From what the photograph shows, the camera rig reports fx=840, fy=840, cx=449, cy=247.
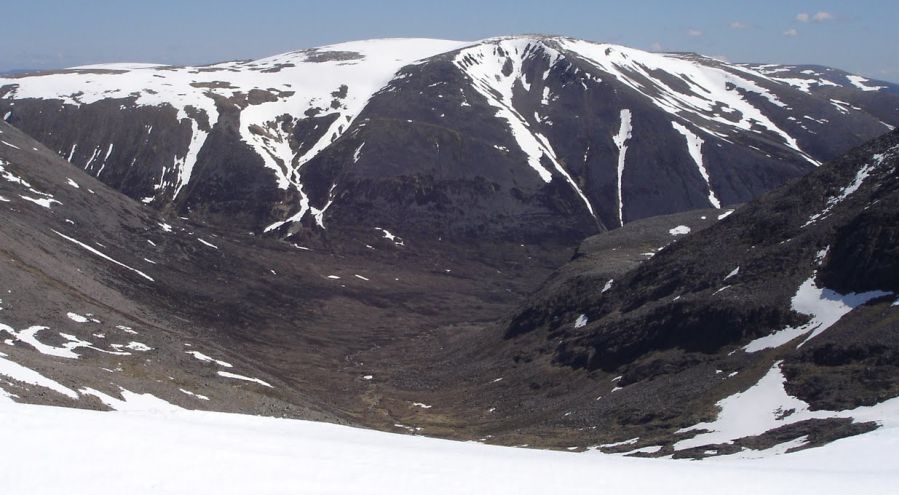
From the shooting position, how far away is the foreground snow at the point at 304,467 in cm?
2011

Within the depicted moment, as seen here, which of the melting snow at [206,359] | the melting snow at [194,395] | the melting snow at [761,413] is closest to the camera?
the melting snow at [761,413]

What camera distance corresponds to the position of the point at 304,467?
73.7ft

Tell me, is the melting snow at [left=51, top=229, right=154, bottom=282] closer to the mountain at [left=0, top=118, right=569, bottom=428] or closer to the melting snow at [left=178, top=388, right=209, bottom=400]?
the mountain at [left=0, top=118, right=569, bottom=428]

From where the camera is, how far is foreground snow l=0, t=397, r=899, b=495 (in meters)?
20.1

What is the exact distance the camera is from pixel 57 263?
281 feet

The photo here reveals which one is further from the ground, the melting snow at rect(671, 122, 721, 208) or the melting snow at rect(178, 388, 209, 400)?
the melting snow at rect(671, 122, 721, 208)

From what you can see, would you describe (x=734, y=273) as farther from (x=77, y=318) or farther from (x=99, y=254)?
(x=99, y=254)

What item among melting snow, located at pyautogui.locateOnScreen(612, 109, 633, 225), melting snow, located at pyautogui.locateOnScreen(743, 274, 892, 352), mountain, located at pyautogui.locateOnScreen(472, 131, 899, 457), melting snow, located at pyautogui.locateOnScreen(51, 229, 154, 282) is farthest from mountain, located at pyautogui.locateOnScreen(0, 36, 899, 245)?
melting snow, located at pyautogui.locateOnScreen(743, 274, 892, 352)

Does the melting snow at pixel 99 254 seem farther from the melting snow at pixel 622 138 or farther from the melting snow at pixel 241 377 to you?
the melting snow at pixel 622 138

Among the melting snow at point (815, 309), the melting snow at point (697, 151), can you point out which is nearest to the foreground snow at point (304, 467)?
the melting snow at point (815, 309)

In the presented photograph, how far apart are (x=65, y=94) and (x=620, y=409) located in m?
176

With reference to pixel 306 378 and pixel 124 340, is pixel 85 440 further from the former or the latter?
pixel 306 378

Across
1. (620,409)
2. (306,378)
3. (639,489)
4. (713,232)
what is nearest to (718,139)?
(713,232)

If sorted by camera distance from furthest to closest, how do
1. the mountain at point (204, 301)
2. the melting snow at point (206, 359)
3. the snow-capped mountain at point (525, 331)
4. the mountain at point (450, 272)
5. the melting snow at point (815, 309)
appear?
the melting snow at point (206, 359) → the mountain at point (204, 301) → the melting snow at point (815, 309) → the mountain at point (450, 272) → the snow-capped mountain at point (525, 331)
